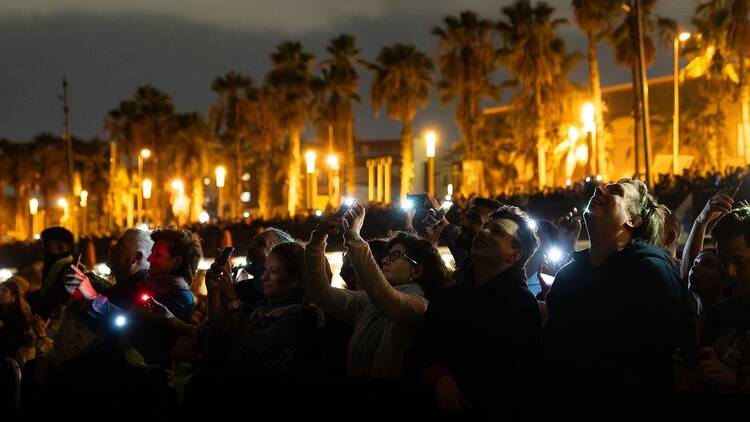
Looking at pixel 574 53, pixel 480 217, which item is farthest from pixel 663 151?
pixel 480 217

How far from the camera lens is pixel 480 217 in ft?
19.4

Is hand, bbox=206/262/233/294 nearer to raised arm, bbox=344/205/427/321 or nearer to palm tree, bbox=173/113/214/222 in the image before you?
raised arm, bbox=344/205/427/321

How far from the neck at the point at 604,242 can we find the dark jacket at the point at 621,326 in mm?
63

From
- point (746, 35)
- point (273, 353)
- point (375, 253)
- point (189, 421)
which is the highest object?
point (746, 35)

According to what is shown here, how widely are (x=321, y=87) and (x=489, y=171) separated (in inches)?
446

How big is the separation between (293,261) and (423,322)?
48.4 inches

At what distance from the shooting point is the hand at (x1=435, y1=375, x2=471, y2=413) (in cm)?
400

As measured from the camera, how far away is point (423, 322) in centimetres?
428

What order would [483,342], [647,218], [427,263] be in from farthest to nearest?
1. [427,263]
2. [647,218]
3. [483,342]

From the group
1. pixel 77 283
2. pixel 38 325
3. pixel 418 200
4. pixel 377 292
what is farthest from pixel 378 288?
pixel 38 325

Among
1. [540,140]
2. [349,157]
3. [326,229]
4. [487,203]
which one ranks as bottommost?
[326,229]

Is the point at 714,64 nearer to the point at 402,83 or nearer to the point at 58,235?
the point at 402,83

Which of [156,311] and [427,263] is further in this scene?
[156,311]

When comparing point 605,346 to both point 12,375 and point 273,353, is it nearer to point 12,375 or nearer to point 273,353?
point 273,353
